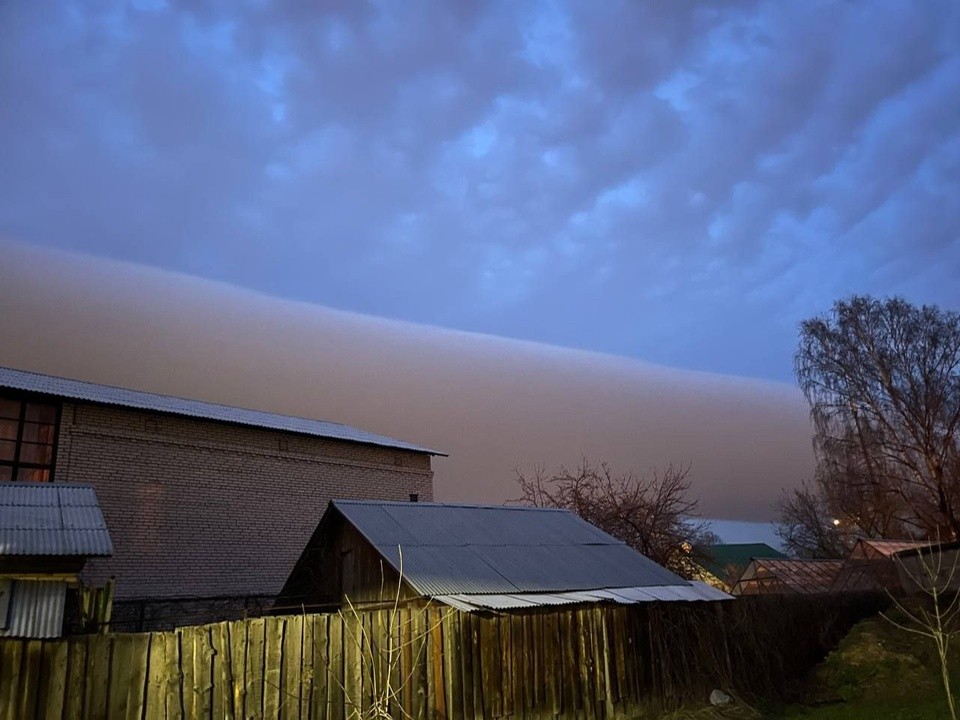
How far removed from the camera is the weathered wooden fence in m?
6.45

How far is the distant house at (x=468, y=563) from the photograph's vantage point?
11391mm

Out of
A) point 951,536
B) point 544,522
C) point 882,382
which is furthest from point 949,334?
point 544,522

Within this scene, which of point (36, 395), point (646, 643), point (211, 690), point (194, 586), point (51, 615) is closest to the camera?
point (211, 690)

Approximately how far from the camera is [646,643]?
11.5 meters

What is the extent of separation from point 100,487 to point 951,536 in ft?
88.0

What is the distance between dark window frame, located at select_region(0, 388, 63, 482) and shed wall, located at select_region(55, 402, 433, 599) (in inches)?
5.5

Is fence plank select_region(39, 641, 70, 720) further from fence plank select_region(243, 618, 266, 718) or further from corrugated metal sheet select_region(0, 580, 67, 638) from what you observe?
corrugated metal sheet select_region(0, 580, 67, 638)

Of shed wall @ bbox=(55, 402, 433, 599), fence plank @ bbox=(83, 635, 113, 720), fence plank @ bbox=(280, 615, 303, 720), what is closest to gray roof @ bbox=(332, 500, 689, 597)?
fence plank @ bbox=(280, 615, 303, 720)

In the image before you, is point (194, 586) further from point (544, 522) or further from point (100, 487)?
point (544, 522)

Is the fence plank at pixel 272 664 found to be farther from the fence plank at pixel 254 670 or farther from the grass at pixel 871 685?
the grass at pixel 871 685

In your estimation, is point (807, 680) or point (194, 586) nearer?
point (807, 680)

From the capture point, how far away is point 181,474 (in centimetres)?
2023

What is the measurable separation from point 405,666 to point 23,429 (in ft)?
45.2

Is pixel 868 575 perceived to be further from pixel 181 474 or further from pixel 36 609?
pixel 36 609
